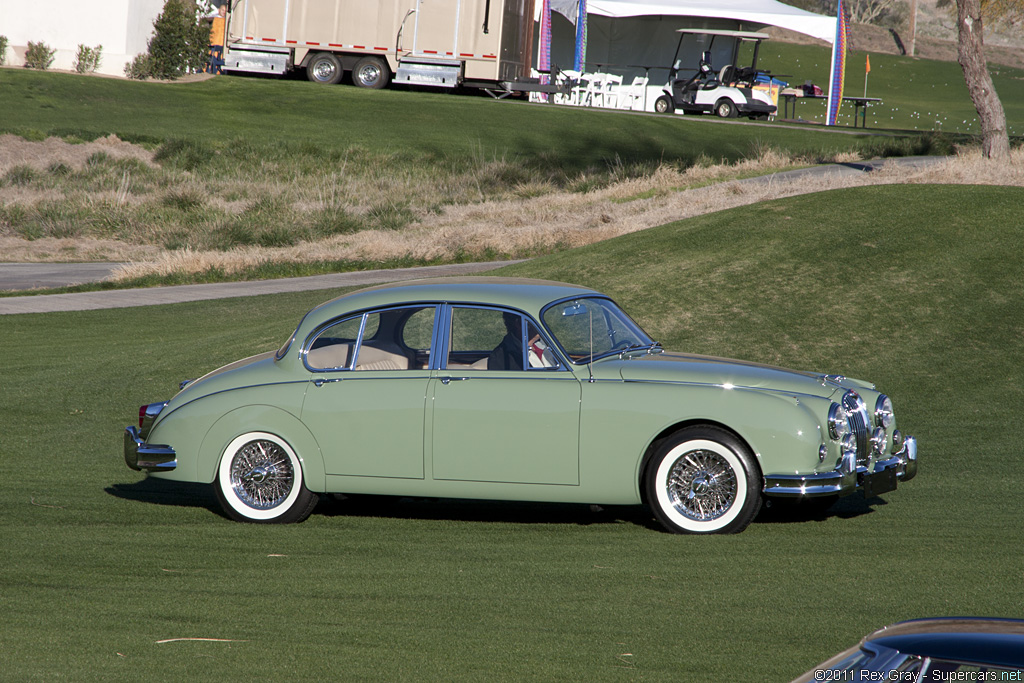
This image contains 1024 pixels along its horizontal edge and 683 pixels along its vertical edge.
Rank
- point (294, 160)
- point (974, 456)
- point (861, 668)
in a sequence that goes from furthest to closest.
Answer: point (294, 160), point (974, 456), point (861, 668)

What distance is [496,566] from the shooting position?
599 cm

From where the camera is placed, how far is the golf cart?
46625 mm

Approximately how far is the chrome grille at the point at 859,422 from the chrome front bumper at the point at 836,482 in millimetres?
96

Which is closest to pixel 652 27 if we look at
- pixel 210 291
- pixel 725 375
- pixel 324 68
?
pixel 324 68

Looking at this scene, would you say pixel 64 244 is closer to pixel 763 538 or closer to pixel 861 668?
pixel 763 538

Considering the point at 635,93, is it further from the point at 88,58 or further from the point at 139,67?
the point at 88,58

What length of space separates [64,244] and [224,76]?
25325 mm

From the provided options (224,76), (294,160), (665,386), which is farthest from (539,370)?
(224,76)

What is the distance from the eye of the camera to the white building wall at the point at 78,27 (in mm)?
46875

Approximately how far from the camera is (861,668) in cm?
211

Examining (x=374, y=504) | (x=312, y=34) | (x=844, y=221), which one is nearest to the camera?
(x=374, y=504)

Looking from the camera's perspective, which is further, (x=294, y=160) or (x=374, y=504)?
(x=294, y=160)

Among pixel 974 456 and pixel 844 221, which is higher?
pixel 844 221

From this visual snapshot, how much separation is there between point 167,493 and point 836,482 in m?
4.79
